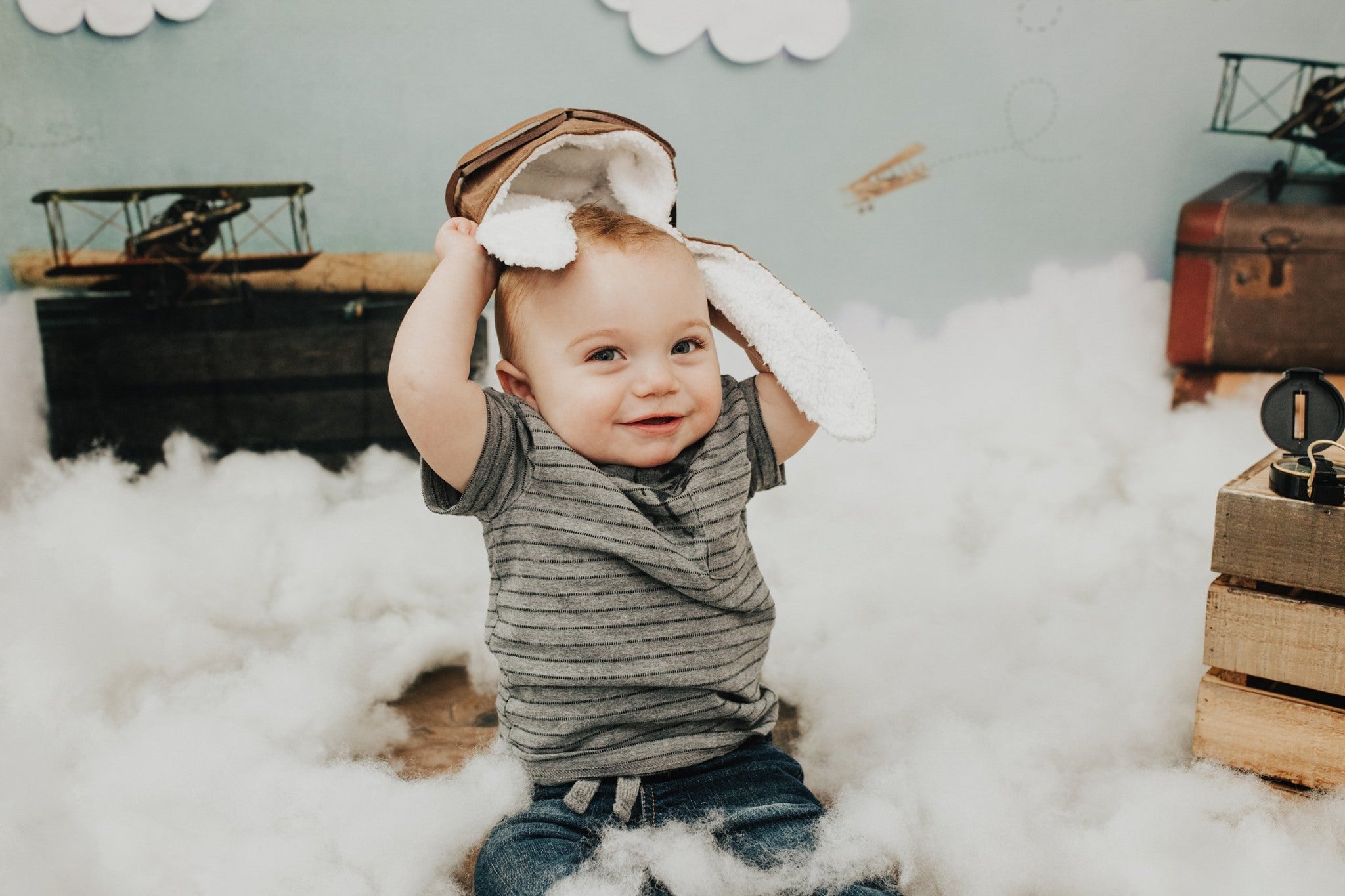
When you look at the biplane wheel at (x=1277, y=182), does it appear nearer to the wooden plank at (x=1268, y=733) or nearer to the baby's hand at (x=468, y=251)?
the wooden plank at (x=1268, y=733)

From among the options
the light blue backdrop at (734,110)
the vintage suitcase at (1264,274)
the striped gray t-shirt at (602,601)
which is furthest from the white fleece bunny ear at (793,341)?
the vintage suitcase at (1264,274)

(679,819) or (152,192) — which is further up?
(152,192)

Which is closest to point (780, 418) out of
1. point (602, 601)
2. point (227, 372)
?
point (602, 601)

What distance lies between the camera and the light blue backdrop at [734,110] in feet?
4.95

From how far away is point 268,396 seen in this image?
1628 mm

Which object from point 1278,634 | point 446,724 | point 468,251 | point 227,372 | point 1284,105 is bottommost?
point 446,724

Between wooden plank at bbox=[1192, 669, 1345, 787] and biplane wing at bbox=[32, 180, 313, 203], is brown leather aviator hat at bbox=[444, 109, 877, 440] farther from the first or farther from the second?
biplane wing at bbox=[32, 180, 313, 203]

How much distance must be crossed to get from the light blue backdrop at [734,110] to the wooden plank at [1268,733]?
884 mm

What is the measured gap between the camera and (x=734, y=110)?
1.57m

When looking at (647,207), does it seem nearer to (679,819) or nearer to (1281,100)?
(679,819)

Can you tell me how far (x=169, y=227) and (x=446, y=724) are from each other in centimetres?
93

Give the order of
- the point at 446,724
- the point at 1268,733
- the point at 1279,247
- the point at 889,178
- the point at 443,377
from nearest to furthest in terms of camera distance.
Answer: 1. the point at 443,377
2. the point at 1268,733
3. the point at 446,724
4. the point at 1279,247
5. the point at 889,178

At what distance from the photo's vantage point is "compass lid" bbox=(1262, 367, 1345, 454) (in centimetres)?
90

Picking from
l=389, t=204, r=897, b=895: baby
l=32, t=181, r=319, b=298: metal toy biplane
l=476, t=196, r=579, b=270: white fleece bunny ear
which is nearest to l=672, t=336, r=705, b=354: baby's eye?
l=389, t=204, r=897, b=895: baby
